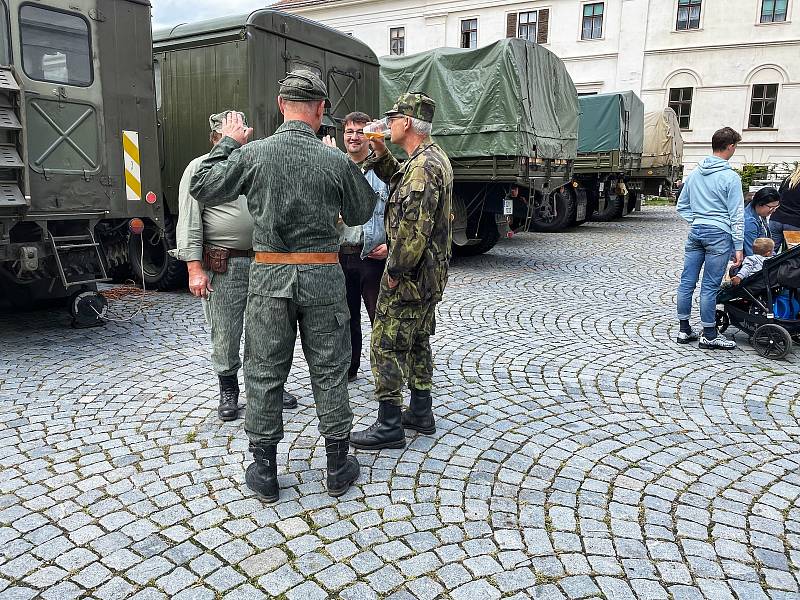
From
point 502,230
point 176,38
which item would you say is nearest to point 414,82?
point 502,230

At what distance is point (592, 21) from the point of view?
35.2 meters

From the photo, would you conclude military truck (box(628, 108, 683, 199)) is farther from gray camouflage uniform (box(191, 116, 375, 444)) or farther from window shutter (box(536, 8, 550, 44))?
window shutter (box(536, 8, 550, 44))

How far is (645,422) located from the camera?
4.24m

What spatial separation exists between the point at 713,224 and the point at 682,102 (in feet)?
103

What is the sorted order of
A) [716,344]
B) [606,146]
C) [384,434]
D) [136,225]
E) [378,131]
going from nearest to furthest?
1. [378,131]
2. [384,434]
3. [716,344]
4. [136,225]
5. [606,146]

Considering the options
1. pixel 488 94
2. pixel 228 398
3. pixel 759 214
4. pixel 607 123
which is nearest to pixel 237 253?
pixel 228 398

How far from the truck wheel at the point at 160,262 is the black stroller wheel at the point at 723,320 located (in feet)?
18.9

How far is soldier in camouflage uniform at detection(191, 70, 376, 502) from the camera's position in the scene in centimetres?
302

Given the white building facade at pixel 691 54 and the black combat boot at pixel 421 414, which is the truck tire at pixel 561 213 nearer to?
the black combat boot at pixel 421 414

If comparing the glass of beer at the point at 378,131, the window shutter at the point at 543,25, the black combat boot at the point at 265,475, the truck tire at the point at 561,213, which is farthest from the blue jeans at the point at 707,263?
the window shutter at the point at 543,25

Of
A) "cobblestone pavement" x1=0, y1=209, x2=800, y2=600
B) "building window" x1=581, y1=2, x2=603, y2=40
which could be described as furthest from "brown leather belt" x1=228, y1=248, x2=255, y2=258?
"building window" x1=581, y1=2, x2=603, y2=40

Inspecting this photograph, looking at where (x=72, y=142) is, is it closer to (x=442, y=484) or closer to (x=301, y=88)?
(x=301, y=88)

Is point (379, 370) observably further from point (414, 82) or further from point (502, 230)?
point (414, 82)

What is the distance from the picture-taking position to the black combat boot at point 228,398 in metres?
4.13
